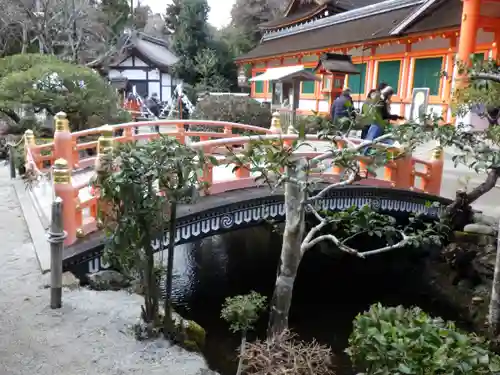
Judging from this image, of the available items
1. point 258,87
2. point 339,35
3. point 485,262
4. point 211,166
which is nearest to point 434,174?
point 485,262

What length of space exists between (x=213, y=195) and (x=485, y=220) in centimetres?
403

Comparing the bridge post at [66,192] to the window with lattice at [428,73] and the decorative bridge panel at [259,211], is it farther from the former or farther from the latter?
the window with lattice at [428,73]

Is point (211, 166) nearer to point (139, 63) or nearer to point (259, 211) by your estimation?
point (259, 211)

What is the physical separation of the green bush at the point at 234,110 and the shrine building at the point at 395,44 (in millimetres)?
1873

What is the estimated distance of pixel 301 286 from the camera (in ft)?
25.9

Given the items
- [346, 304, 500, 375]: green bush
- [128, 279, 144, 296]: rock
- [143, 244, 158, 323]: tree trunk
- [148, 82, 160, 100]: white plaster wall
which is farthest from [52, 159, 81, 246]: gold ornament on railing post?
[148, 82, 160, 100]: white plaster wall

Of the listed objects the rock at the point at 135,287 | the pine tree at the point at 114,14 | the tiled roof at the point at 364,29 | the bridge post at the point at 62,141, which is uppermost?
the pine tree at the point at 114,14

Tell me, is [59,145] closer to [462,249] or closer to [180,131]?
[180,131]

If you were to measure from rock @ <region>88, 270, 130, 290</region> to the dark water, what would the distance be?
4.49ft

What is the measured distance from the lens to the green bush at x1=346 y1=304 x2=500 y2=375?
224cm

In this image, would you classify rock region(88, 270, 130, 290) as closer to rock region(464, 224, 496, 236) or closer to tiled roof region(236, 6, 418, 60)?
rock region(464, 224, 496, 236)

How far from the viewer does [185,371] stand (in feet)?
11.0

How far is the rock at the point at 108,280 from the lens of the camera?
186 inches

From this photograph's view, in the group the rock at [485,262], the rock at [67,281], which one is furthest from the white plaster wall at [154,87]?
the rock at [67,281]
